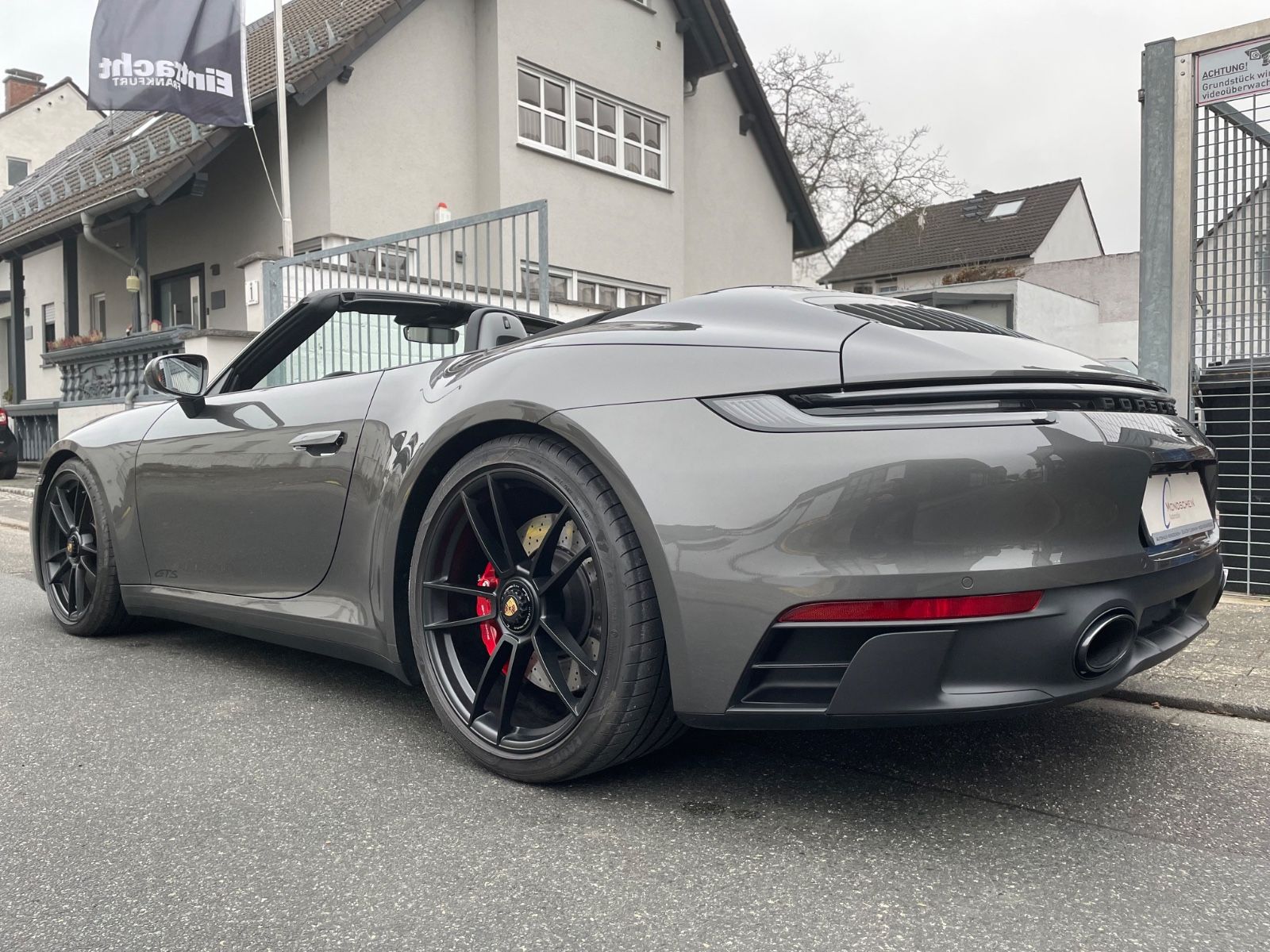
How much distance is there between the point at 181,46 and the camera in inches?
453

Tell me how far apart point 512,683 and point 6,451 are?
45.7 ft

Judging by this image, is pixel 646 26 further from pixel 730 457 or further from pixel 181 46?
pixel 730 457

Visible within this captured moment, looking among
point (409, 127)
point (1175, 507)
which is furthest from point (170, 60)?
point (1175, 507)

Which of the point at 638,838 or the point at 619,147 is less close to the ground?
the point at 619,147

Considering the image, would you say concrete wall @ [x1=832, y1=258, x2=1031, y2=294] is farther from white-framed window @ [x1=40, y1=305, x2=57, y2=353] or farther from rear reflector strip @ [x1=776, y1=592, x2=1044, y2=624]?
rear reflector strip @ [x1=776, y1=592, x2=1044, y2=624]

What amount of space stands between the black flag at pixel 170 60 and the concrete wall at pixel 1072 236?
111ft

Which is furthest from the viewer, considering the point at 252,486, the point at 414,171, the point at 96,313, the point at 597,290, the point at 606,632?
the point at 96,313

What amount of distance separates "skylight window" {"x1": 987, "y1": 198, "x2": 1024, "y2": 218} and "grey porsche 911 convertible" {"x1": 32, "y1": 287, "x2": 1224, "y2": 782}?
43156 mm

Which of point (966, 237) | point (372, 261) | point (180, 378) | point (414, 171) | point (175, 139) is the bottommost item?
point (180, 378)

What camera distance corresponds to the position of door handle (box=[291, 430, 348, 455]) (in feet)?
9.38

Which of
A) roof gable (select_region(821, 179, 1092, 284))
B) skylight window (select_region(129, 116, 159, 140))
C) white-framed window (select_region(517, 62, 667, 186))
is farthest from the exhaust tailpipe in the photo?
roof gable (select_region(821, 179, 1092, 284))

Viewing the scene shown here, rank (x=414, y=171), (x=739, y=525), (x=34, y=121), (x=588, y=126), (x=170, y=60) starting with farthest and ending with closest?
(x=34, y=121) → (x=588, y=126) → (x=414, y=171) → (x=170, y=60) → (x=739, y=525)

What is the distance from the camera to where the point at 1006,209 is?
42500 mm

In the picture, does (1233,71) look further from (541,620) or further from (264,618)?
(264,618)
